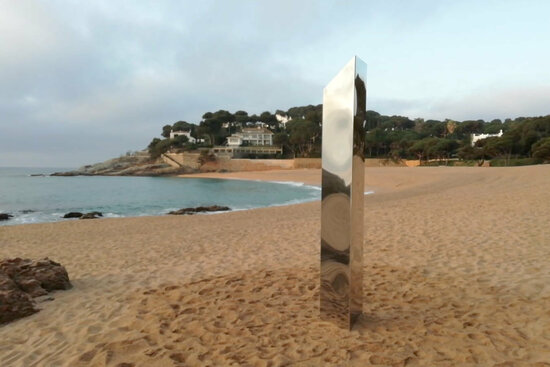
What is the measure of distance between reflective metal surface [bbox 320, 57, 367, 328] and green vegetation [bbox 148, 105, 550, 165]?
44650mm

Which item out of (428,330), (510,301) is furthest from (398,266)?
(428,330)

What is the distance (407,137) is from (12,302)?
75.0m

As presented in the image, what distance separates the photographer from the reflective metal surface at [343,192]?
3.24 meters

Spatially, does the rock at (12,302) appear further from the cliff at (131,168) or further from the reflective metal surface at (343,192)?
the cliff at (131,168)

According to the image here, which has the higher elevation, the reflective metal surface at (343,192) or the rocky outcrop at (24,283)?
the reflective metal surface at (343,192)

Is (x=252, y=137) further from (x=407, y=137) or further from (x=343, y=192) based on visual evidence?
(x=343, y=192)

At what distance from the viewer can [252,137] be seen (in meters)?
95.4

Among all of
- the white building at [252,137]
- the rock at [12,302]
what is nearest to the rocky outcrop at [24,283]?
the rock at [12,302]

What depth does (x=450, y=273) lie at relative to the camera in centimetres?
522

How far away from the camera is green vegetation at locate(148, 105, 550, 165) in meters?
45.5

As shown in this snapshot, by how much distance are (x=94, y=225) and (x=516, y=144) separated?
5013cm

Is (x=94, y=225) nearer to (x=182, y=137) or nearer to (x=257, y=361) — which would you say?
(x=257, y=361)

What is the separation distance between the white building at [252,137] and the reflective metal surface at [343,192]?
290ft

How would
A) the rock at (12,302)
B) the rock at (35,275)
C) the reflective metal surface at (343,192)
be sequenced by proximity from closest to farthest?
the reflective metal surface at (343,192) < the rock at (12,302) < the rock at (35,275)
